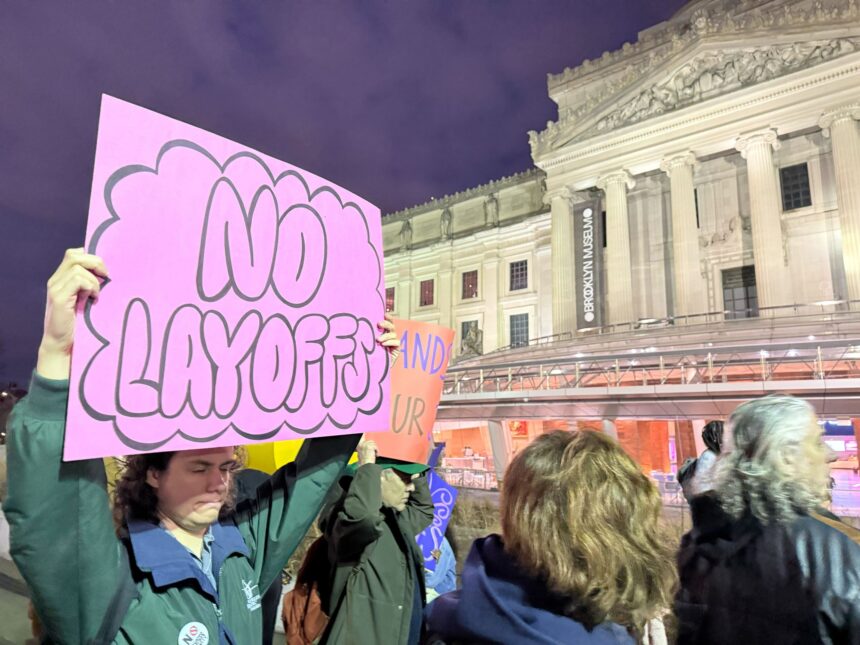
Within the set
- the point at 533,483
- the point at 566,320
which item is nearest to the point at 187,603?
the point at 533,483

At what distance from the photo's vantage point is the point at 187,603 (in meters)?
1.42

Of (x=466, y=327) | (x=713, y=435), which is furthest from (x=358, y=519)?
(x=466, y=327)

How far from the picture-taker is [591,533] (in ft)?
4.59

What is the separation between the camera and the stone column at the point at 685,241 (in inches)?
Result: 843

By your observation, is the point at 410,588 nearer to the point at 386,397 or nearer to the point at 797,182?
the point at 386,397

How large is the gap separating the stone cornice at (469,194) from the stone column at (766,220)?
487 inches

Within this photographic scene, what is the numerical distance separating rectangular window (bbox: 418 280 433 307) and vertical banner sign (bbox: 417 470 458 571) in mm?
32161

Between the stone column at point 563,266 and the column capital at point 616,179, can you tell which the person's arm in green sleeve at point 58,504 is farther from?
the column capital at point 616,179

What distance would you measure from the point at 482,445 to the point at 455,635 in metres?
15.1

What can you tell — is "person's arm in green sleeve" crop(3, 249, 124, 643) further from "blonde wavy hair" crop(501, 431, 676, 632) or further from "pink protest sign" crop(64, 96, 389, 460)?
"blonde wavy hair" crop(501, 431, 676, 632)

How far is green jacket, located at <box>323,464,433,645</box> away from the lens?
2.37m

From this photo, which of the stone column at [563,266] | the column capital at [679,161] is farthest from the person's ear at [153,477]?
the column capital at [679,161]

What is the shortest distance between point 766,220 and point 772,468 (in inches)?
876

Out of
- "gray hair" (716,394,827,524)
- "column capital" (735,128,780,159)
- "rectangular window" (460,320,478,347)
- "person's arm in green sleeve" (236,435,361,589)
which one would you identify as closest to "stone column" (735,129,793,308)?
"column capital" (735,128,780,159)
